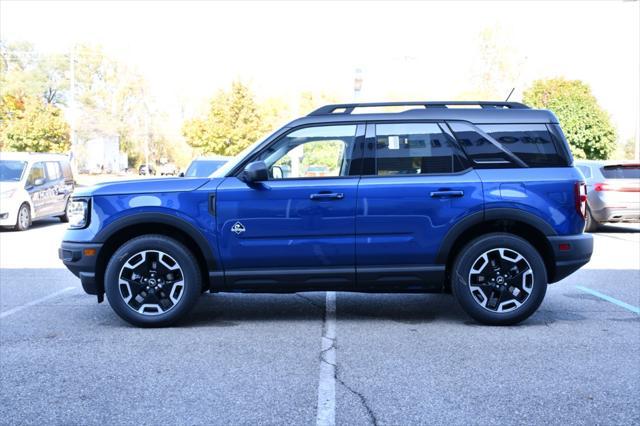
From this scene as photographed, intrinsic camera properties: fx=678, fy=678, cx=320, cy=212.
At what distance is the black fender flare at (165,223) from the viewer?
5797mm

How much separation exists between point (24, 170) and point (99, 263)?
11.3 meters

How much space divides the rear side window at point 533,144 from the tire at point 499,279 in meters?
0.72

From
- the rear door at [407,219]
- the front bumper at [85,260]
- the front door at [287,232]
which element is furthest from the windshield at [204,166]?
the rear door at [407,219]

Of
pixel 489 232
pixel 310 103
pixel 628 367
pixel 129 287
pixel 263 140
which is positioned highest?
pixel 310 103

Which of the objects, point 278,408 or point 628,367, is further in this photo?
point 628,367

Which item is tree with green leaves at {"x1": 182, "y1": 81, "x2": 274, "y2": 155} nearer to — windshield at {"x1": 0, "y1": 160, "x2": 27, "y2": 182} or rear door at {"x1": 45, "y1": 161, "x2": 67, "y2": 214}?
rear door at {"x1": 45, "y1": 161, "x2": 67, "y2": 214}

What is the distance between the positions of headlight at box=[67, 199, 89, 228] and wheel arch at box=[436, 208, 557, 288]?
309cm

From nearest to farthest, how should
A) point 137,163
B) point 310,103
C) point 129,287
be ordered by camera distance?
1. point 129,287
2. point 310,103
3. point 137,163

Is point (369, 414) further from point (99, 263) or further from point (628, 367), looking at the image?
point (99, 263)

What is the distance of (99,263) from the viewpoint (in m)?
5.98

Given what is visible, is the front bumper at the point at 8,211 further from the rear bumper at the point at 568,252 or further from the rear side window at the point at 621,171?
the rear side window at the point at 621,171

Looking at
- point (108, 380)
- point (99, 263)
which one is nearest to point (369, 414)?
point (108, 380)

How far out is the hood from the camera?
5859 millimetres

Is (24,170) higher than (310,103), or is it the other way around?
(310,103)
